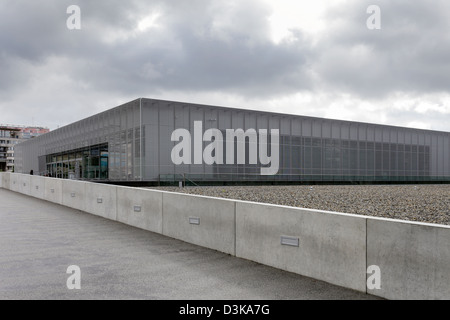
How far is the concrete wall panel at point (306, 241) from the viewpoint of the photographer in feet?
16.9

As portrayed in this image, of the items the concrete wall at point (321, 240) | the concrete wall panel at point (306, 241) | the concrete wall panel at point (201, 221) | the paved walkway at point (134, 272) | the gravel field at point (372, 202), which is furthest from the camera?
the gravel field at point (372, 202)

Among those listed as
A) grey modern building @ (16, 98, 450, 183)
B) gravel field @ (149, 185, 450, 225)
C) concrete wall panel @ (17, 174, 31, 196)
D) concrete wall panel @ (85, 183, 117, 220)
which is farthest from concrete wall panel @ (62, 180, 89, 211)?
grey modern building @ (16, 98, 450, 183)

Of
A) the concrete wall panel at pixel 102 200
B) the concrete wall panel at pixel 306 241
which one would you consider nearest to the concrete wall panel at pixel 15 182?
the concrete wall panel at pixel 102 200

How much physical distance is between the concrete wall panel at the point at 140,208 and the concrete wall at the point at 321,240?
5cm

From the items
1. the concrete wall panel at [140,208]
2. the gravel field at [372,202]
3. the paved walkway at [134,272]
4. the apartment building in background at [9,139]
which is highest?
the apartment building in background at [9,139]

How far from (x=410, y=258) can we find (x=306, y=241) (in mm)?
1529

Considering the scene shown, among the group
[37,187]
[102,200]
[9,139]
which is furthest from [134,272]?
[9,139]

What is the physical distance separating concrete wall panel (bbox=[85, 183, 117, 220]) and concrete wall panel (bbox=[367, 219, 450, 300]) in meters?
8.51

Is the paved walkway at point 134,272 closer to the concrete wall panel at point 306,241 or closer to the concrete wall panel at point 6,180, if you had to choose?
the concrete wall panel at point 306,241

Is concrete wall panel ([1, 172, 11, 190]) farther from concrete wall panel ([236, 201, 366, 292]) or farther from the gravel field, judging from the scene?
concrete wall panel ([236, 201, 366, 292])

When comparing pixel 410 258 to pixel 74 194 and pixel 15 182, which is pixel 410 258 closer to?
pixel 74 194

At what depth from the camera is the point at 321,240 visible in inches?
219

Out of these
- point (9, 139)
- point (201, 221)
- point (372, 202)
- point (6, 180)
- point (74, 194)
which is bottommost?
point (372, 202)

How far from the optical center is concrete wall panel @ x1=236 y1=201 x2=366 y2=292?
5.16m
